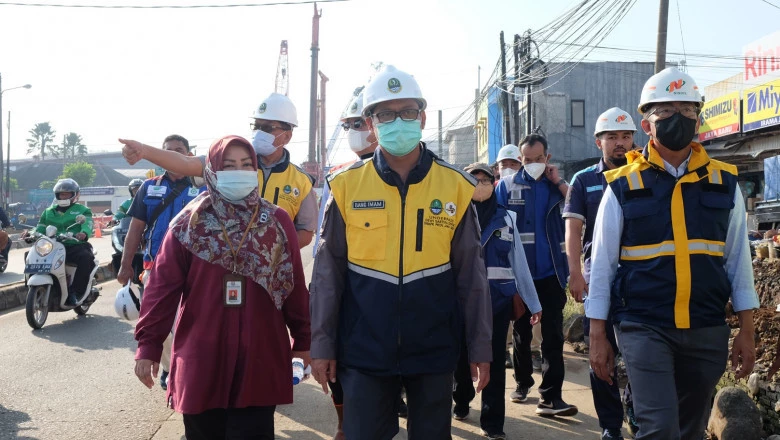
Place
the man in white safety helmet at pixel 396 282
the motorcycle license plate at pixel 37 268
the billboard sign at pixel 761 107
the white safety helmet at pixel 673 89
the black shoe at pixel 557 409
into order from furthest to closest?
the billboard sign at pixel 761 107, the motorcycle license plate at pixel 37 268, the black shoe at pixel 557 409, the white safety helmet at pixel 673 89, the man in white safety helmet at pixel 396 282

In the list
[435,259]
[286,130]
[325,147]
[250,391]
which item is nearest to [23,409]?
[286,130]

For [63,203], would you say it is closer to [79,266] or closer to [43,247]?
[43,247]

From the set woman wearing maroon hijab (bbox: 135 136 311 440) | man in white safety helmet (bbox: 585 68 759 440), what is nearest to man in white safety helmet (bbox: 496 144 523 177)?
man in white safety helmet (bbox: 585 68 759 440)

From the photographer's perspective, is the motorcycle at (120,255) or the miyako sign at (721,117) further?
the miyako sign at (721,117)

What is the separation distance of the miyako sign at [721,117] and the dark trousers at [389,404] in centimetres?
2192

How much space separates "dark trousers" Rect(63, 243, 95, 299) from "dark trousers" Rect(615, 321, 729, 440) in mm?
8732

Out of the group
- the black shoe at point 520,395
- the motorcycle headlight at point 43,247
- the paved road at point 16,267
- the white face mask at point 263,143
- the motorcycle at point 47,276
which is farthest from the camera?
the paved road at point 16,267

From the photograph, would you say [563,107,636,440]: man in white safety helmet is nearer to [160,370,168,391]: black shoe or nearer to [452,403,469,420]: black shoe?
[452,403,469,420]: black shoe

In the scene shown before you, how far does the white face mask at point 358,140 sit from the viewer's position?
4988 millimetres

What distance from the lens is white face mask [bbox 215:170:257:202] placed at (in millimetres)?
3400

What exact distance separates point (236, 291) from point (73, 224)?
809cm

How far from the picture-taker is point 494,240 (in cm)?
517

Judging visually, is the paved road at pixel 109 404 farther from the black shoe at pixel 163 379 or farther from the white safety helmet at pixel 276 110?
the white safety helmet at pixel 276 110

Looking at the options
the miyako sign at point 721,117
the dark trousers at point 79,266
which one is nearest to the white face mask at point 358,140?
the dark trousers at point 79,266
